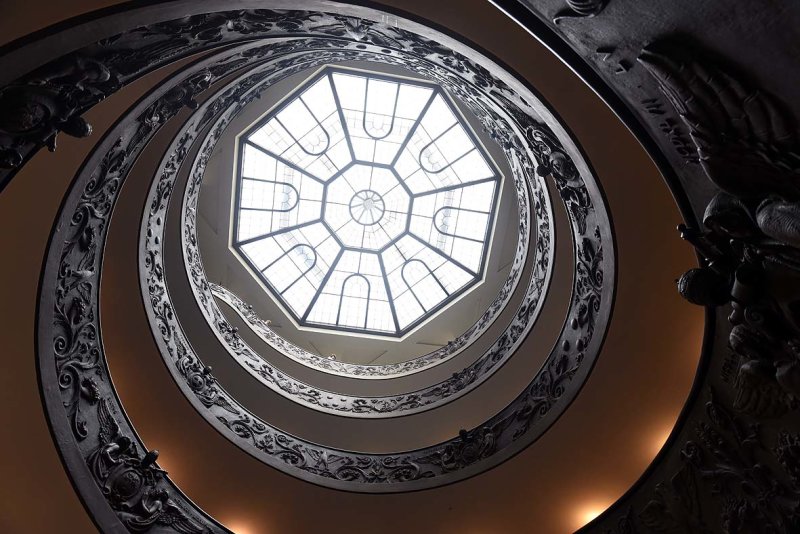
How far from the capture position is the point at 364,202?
43.2 feet

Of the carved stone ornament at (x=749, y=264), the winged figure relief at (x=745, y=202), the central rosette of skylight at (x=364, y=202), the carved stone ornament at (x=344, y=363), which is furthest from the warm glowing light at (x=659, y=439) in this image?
the central rosette of skylight at (x=364, y=202)

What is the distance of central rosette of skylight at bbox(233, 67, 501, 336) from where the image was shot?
467 inches

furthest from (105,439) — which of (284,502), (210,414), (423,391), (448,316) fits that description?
A: (448,316)

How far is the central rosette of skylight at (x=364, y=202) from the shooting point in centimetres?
1186

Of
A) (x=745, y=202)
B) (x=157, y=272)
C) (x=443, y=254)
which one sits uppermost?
(x=443, y=254)

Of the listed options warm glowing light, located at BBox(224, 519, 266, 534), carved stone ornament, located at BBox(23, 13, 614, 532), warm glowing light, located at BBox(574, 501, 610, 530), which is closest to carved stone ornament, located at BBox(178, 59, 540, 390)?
carved stone ornament, located at BBox(23, 13, 614, 532)

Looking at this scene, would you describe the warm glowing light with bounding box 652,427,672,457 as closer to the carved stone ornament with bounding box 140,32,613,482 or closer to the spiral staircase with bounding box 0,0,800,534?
the spiral staircase with bounding box 0,0,800,534

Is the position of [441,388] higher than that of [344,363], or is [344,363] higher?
[344,363]

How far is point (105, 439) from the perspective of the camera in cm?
652

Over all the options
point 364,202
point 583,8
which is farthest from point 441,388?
point 583,8

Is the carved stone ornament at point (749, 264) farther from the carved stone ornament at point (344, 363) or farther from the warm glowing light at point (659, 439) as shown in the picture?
the carved stone ornament at point (344, 363)

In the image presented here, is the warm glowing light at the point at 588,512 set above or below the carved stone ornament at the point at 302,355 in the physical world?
below

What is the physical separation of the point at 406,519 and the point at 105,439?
4.96 meters

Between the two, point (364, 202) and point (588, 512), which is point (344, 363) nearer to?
point (364, 202)
